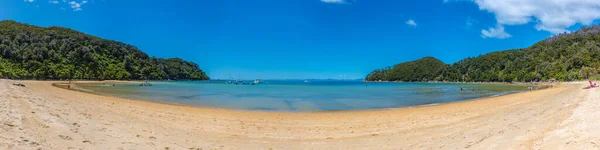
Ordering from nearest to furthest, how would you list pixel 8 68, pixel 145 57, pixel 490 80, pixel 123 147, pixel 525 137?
pixel 123 147 < pixel 525 137 < pixel 8 68 < pixel 490 80 < pixel 145 57

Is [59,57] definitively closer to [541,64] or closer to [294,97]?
[294,97]

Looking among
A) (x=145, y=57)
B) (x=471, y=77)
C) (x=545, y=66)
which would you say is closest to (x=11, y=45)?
(x=145, y=57)

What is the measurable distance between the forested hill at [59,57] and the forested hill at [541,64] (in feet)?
434

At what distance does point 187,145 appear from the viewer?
754 cm

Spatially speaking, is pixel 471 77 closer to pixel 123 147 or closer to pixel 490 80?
pixel 490 80

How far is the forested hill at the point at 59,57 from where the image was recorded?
7208 cm

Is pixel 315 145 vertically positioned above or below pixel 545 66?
below

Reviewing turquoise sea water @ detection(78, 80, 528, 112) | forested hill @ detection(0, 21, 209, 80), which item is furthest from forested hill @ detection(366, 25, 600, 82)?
forested hill @ detection(0, 21, 209, 80)

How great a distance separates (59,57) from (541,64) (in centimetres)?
15389

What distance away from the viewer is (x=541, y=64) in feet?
368

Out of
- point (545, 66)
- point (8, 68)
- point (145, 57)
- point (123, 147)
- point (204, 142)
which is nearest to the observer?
point (123, 147)

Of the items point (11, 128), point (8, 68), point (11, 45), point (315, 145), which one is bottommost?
point (315, 145)

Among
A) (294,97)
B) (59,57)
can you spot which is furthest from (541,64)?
(59,57)

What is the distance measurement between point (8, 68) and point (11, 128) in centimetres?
7961
